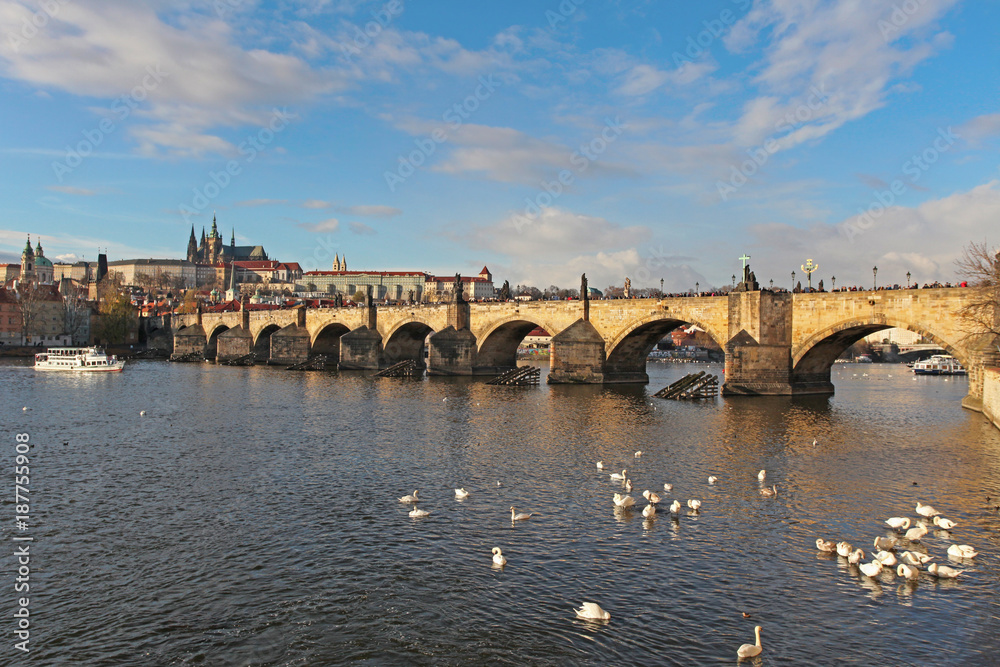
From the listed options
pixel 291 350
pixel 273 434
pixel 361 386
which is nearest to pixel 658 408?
pixel 273 434

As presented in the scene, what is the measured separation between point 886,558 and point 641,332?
33662 millimetres

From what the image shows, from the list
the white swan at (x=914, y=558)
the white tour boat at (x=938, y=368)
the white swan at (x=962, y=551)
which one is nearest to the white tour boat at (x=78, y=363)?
the white swan at (x=914, y=558)

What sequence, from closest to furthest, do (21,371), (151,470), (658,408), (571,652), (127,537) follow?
1. (571,652)
2. (127,537)
3. (151,470)
4. (658,408)
5. (21,371)

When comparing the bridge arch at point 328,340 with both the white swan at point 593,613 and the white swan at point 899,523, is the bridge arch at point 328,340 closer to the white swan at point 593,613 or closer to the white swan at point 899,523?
the white swan at point 899,523

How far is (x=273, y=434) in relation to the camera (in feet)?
84.4

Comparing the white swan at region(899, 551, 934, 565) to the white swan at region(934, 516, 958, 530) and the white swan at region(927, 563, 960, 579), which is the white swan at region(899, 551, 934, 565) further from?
the white swan at region(934, 516, 958, 530)

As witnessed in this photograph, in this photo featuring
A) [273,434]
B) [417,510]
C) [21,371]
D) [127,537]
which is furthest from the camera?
[21,371]

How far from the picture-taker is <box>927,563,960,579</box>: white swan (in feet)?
36.3

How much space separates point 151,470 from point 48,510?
4352 millimetres

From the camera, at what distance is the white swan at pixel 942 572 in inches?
436

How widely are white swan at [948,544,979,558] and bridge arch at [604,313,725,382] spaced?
28403mm

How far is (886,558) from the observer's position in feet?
37.0

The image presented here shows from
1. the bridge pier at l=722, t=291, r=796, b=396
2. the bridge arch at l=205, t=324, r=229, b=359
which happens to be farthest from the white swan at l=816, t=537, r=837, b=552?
the bridge arch at l=205, t=324, r=229, b=359

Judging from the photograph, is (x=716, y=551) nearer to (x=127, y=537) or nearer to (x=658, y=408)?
(x=127, y=537)
